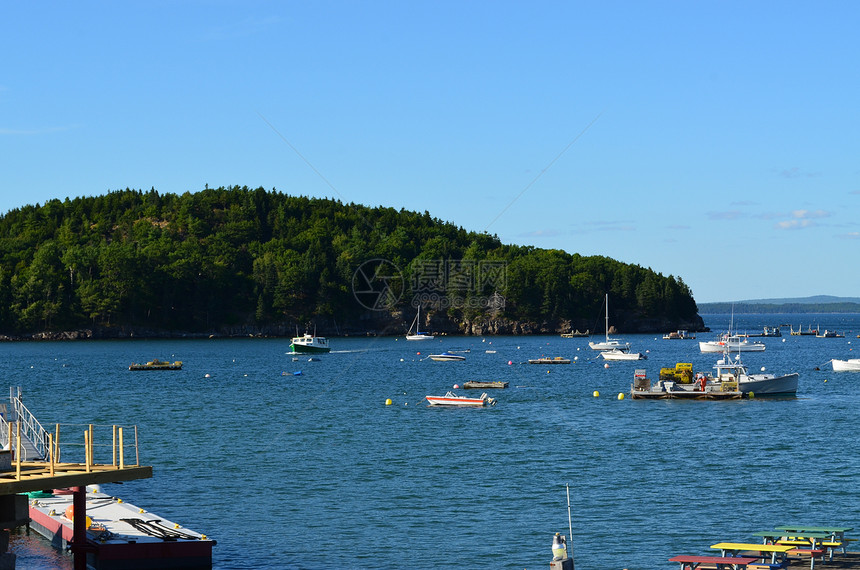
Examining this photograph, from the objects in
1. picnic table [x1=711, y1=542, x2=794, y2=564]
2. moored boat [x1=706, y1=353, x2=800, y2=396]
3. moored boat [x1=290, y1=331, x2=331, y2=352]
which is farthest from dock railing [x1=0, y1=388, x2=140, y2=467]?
moored boat [x1=290, y1=331, x2=331, y2=352]

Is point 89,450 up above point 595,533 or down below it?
above

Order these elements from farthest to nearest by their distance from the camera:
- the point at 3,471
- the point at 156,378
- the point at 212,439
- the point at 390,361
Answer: the point at 390,361, the point at 156,378, the point at 212,439, the point at 3,471

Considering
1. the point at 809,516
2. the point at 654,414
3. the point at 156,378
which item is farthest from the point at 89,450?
the point at 156,378

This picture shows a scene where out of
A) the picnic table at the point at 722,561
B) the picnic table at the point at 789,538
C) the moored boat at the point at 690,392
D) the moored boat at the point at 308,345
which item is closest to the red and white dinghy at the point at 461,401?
the moored boat at the point at 690,392

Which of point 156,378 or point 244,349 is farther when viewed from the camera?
point 244,349

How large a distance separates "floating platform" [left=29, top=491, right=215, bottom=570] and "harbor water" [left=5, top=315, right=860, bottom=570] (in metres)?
0.91

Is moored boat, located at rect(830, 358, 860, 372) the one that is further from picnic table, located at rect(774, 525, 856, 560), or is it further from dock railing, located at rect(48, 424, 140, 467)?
picnic table, located at rect(774, 525, 856, 560)

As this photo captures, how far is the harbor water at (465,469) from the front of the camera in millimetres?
33344

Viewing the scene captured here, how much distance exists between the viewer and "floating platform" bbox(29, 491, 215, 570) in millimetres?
29031

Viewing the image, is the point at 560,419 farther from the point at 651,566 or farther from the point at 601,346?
the point at 601,346

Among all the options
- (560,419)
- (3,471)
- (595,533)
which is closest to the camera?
(3,471)

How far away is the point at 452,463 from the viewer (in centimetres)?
5038

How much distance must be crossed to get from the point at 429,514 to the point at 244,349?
150678 millimetres

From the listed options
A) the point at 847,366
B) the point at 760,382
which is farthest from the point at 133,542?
the point at 847,366
